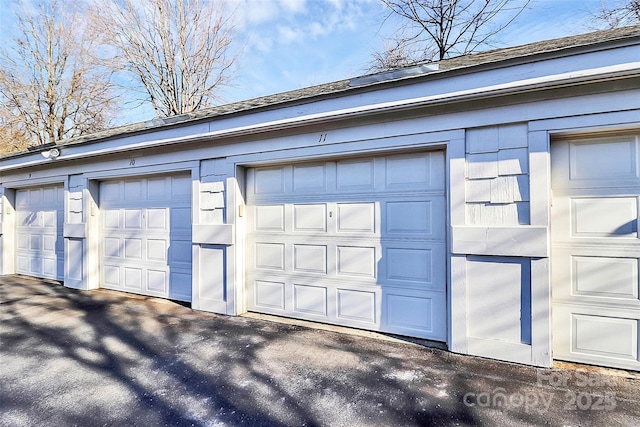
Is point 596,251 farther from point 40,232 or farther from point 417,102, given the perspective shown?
point 40,232

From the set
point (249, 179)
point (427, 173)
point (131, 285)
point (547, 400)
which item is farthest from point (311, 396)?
point (131, 285)

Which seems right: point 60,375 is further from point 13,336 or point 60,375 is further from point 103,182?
point 103,182

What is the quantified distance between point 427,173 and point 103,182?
18.7 feet

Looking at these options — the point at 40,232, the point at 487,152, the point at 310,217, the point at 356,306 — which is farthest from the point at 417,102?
the point at 40,232

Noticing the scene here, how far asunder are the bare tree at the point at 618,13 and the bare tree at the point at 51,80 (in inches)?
686

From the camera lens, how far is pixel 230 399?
231 cm

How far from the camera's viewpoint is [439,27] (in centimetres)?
1047

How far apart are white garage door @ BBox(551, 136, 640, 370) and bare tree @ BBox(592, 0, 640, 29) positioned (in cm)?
940

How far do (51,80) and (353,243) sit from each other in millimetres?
16795

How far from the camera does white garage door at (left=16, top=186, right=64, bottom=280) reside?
6.43 meters

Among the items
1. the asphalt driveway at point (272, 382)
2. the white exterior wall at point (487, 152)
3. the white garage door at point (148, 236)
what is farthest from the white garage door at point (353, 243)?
the white garage door at point (148, 236)

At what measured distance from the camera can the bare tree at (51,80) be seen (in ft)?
42.2

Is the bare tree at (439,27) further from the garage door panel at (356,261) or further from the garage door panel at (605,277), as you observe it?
the garage door panel at (605,277)

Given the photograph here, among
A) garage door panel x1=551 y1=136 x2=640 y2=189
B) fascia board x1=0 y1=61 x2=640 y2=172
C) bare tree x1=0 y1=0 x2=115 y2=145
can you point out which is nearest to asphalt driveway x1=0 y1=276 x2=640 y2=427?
garage door panel x1=551 y1=136 x2=640 y2=189
